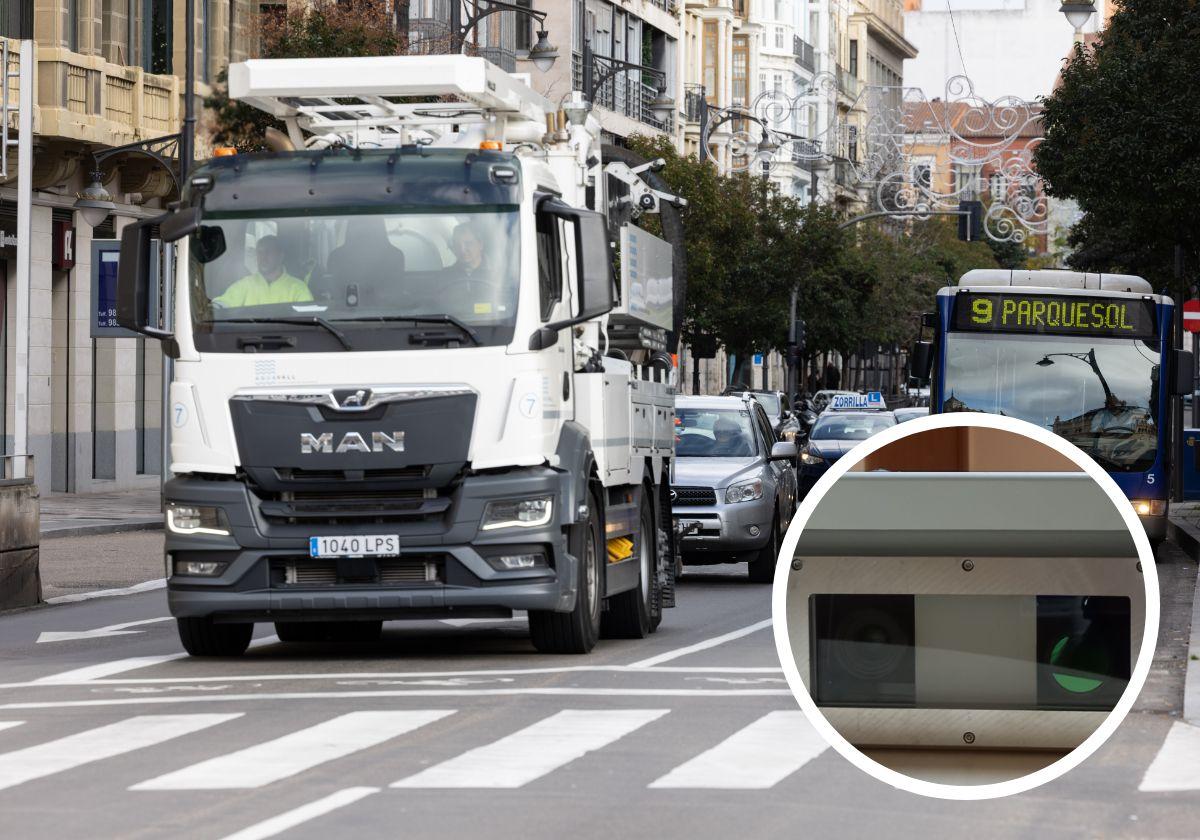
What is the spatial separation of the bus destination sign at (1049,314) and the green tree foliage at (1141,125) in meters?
5.86

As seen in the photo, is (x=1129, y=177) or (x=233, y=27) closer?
(x=1129, y=177)

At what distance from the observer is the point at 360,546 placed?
1285 centimetres

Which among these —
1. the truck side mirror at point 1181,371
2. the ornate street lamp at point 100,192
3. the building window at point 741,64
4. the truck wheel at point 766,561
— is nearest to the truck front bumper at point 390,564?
the truck wheel at point 766,561

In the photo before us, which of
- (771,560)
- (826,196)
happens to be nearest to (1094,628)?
(771,560)

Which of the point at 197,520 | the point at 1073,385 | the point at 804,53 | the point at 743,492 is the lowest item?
the point at 743,492

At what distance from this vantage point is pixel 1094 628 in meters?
1.87

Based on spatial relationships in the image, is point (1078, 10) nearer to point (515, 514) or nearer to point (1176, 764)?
point (515, 514)

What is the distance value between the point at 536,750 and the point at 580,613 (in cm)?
426

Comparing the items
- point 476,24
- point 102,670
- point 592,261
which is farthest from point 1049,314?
point 476,24

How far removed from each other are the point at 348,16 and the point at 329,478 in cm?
2357

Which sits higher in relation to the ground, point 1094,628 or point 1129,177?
point 1129,177

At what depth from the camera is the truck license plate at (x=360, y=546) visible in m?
12.8

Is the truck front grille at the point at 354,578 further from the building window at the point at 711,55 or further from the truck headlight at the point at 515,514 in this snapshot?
the building window at the point at 711,55

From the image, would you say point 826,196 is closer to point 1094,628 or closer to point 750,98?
point 750,98
